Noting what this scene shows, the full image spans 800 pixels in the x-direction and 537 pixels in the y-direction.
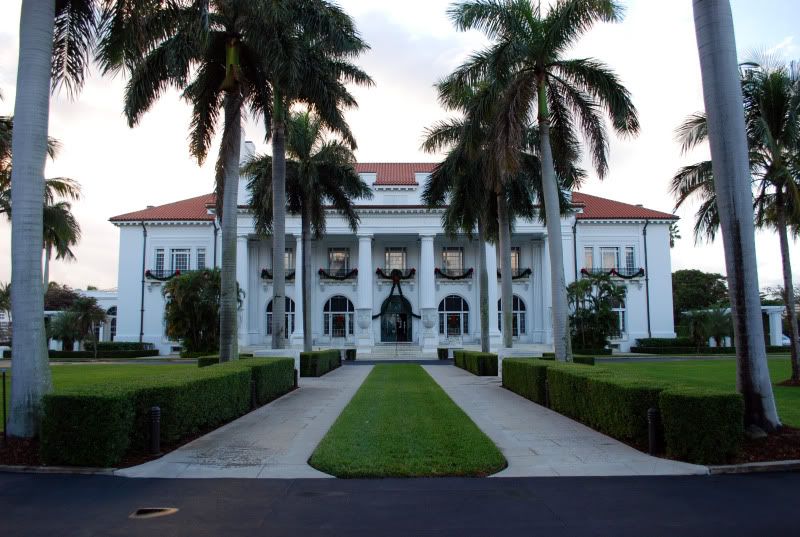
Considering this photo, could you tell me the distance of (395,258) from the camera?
50.1 meters

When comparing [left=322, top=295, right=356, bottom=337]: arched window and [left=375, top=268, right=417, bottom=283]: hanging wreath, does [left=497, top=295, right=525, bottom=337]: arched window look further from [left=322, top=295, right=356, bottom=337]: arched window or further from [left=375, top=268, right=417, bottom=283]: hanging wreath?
[left=322, top=295, right=356, bottom=337]: arched window

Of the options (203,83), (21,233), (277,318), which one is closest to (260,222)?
(277,318)

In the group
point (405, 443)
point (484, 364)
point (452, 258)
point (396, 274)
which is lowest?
point (405, 443)

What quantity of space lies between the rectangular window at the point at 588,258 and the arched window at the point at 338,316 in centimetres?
1812

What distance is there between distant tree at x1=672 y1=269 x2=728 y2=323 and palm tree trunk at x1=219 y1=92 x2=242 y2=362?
58.1 meters

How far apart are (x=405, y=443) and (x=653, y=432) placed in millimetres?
3477

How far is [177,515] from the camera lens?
6.06 m

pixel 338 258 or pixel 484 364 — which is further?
pixel 338 258

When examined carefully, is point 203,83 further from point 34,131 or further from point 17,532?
point 17,532

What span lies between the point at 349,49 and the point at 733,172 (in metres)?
11.4

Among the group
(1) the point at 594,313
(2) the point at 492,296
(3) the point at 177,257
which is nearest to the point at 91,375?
(3) the point at 177,257

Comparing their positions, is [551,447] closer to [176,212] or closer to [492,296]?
[492,296]

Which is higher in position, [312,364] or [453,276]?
[453,276]

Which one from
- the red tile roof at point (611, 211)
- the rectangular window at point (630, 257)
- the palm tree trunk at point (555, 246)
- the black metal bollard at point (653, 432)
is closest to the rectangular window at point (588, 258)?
the red tile roof at point (611, 211)
